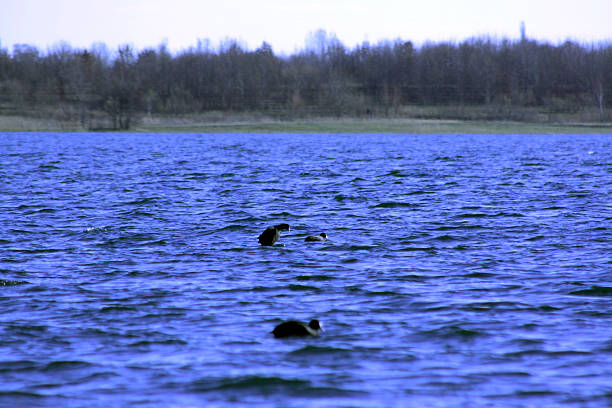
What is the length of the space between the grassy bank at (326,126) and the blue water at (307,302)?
7297cm

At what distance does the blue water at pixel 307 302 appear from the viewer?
7840 mm

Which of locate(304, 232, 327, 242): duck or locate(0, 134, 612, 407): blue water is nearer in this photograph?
locate(0, 134, 612, 407): blue water

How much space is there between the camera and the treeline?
133000 mm

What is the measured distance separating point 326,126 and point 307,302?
8853 centimetres

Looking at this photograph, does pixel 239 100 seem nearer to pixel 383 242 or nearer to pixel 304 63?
pixel 304 63

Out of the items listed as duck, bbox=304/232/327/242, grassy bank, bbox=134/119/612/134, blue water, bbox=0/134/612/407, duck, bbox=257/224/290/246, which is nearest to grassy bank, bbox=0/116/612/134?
grassy bank, bbox=134/119/612/134

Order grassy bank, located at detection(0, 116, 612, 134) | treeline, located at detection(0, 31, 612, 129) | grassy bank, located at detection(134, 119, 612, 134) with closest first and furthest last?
grassy bank, located at detection(134, 119, 612, 134)
grassy bank, located at detection(0, 116, 612, 134)
treeline, located at detection(0, 31, 612, 129)

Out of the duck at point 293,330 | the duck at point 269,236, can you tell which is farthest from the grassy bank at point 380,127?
the duck at point 293,330

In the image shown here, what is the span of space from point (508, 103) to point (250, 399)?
13787cm

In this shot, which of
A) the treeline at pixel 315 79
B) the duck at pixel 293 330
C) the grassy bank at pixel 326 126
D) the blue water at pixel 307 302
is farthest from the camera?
the treeline at pixel 315 79

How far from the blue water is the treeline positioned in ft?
314

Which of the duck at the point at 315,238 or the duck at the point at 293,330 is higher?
the duck at the point at 315,238

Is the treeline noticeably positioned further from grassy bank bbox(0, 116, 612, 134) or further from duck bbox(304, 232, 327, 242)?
duck bbox(304, 232, 327, 242)

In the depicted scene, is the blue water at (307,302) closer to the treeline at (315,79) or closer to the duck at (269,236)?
the duck at (269,236)
